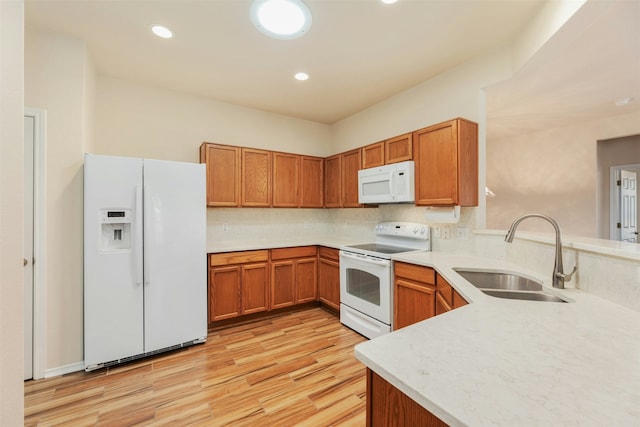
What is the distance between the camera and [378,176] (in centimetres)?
303

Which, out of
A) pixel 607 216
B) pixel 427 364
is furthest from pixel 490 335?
pixel 607 216

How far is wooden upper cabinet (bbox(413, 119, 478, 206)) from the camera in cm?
236

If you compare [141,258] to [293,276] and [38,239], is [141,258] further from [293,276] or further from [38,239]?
[293,276]

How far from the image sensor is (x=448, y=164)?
242 centimetres

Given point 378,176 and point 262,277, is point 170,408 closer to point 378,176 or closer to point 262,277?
point 262,277

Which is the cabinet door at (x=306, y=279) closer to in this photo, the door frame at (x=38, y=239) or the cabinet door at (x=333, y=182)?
the cabinet door at (x=333, y=182)

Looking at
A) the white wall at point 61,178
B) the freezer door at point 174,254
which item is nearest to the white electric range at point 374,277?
the freezer door at point 174,254

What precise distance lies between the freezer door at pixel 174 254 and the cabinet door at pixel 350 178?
181 centimetres

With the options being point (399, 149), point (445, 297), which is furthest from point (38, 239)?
point (399, 149)

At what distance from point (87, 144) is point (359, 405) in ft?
10.3

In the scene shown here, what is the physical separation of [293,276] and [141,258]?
167 cm

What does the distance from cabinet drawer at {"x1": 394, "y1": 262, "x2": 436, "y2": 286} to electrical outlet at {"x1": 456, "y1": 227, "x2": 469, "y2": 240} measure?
2.27ft

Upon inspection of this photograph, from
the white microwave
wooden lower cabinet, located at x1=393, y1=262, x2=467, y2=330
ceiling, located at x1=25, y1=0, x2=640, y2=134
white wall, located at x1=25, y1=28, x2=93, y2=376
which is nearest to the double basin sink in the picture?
wooden lower cabinet, located at x1=393, y1=262, x2=467, y2=330

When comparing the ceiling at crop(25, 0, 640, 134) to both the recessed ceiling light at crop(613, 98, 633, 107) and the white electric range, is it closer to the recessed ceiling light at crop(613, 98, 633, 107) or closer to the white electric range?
the recessed ceiling light at crop(613, 98, 633, 107)
